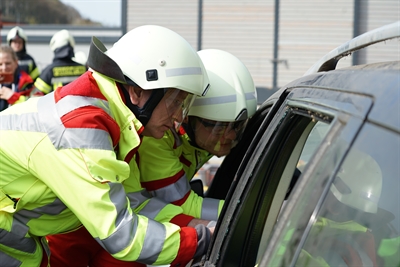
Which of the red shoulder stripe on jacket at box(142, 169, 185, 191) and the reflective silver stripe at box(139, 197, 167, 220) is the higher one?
the red shoulder stripe on jacket at box(142, 169, 185, 191)

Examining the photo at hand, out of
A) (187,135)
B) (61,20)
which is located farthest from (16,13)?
(187,135)

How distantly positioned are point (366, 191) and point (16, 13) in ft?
140

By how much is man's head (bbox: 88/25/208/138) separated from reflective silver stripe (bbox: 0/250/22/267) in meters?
0.76

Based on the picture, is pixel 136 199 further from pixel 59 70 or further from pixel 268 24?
pixel 268 24

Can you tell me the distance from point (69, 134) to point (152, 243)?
49 cm

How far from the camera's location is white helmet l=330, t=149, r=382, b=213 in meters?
1.12

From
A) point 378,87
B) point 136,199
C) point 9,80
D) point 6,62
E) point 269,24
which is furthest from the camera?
point 269,24

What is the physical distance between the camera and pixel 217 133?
2.98 m

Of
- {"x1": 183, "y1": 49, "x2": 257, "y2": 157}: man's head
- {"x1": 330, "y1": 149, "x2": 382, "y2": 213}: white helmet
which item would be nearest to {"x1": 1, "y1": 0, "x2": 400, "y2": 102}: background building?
{"x1": 183, "y1": 49, "x2": 257, "y2": 157}: man's head

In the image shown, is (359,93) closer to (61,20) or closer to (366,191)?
(366,191)

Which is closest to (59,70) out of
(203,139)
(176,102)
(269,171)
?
(203,139)

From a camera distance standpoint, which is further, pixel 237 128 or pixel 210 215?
pixel 237 128

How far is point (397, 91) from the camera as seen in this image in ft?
3.49

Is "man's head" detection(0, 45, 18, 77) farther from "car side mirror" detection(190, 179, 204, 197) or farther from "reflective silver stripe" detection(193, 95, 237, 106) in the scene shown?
"reflective silver stripe" detection(193, 95, 237, 106)
